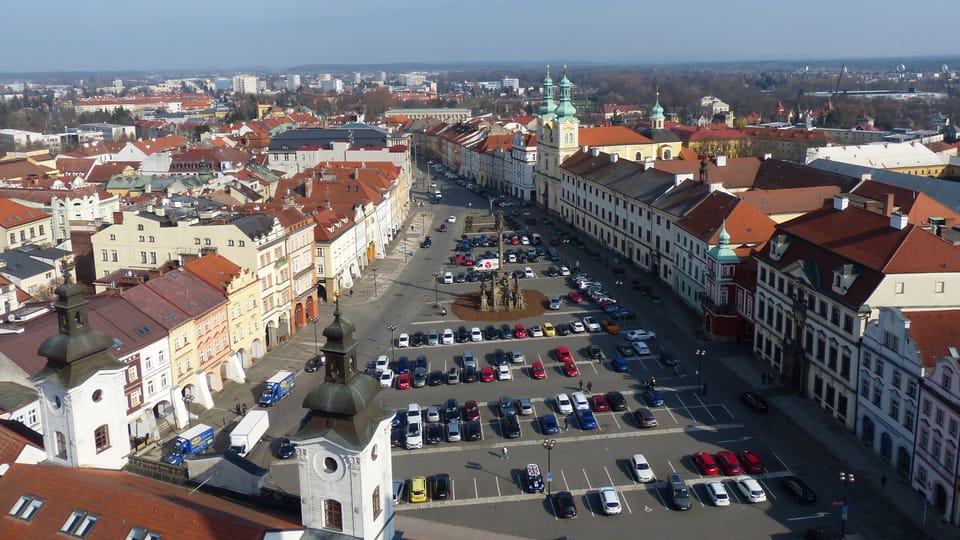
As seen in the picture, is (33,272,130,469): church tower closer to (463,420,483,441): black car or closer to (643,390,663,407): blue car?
(463,420,483,441): black car

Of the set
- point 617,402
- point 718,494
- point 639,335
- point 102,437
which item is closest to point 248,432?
point 102,437

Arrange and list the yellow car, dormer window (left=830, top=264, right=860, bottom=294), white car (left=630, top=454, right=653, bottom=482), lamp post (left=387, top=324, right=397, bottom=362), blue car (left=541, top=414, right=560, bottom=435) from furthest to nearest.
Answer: lamp post (left=387, top=324, right=397, bottom=362), blue car (left=541, top=414, right=560, bottom=435), dormer window (left=830, top=264, right=860, bottom=294), white car (left=630, top=454, right=653, bottom=482), the yellow car

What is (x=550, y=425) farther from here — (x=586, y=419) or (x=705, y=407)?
(x=705, y=407)

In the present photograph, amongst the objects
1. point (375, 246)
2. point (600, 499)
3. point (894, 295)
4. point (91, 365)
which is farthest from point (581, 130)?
point (91, 365)

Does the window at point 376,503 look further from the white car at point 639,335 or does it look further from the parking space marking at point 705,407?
the white car at point 639,335

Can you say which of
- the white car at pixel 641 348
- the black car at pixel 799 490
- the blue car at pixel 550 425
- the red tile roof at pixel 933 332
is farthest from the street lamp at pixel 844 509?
the white car at pixel 641 348

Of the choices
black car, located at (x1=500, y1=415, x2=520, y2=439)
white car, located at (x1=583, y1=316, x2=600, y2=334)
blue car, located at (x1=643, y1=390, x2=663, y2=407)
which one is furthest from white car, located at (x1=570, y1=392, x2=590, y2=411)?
white car, located at (x1=583, y1=316, x2=600, y2=334)

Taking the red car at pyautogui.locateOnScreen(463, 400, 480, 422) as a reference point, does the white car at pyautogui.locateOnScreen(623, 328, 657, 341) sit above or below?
above
